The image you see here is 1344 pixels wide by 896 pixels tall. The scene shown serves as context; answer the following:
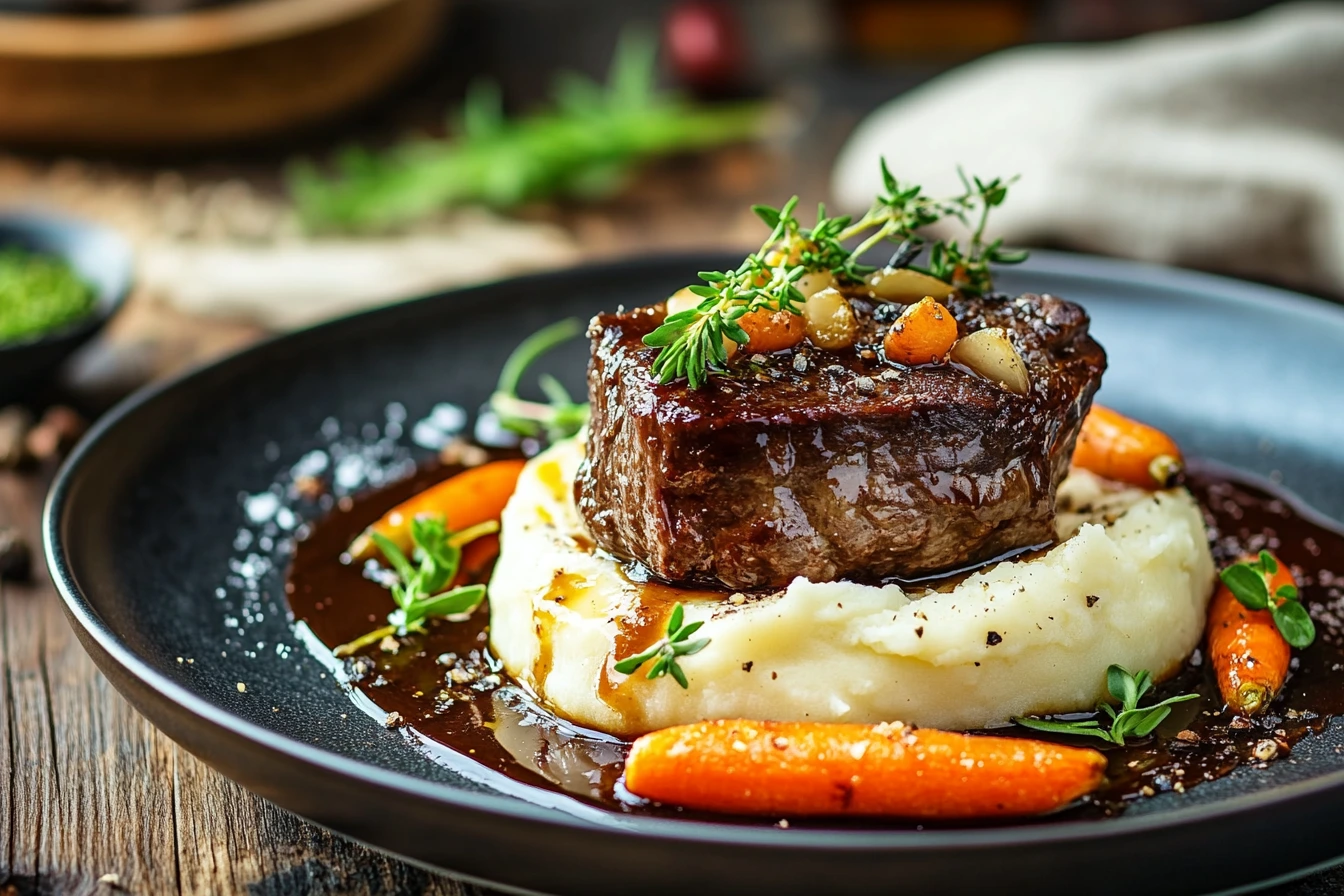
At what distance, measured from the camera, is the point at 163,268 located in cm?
784

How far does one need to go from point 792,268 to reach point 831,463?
2.08 ft

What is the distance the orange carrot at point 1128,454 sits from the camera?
177 inches

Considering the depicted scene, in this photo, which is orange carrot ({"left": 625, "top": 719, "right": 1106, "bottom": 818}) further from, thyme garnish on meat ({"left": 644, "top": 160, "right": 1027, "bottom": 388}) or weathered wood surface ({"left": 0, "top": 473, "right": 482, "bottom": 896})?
thyme garnish on meat ({"left": 644, "top": 160, "right": 1027, "bottom": 388})

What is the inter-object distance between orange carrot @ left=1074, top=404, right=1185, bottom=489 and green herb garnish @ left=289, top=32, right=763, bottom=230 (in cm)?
480

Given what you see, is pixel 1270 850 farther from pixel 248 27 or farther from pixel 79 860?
pixel 248 27

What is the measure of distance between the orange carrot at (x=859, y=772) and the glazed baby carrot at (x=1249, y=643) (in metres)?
0.64

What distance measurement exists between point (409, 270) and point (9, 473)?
8.44ft

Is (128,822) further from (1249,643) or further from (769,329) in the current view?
(1249,643)

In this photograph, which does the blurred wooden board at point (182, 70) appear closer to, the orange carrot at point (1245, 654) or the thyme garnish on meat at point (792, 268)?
the thyme garnish on meat at point (792, 268)

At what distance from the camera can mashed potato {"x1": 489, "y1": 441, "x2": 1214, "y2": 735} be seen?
3.67 meters

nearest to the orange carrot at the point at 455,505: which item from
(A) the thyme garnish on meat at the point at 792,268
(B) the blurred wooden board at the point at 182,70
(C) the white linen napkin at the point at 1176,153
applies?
(A) the thyme garnish on meat at the point at 792,268

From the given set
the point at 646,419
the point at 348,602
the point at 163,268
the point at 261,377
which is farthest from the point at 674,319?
the point at 163,268

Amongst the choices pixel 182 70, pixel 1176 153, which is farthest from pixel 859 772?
pixel 182 70

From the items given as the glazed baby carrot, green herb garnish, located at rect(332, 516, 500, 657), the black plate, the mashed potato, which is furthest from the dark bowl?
the glazed baby carrot
